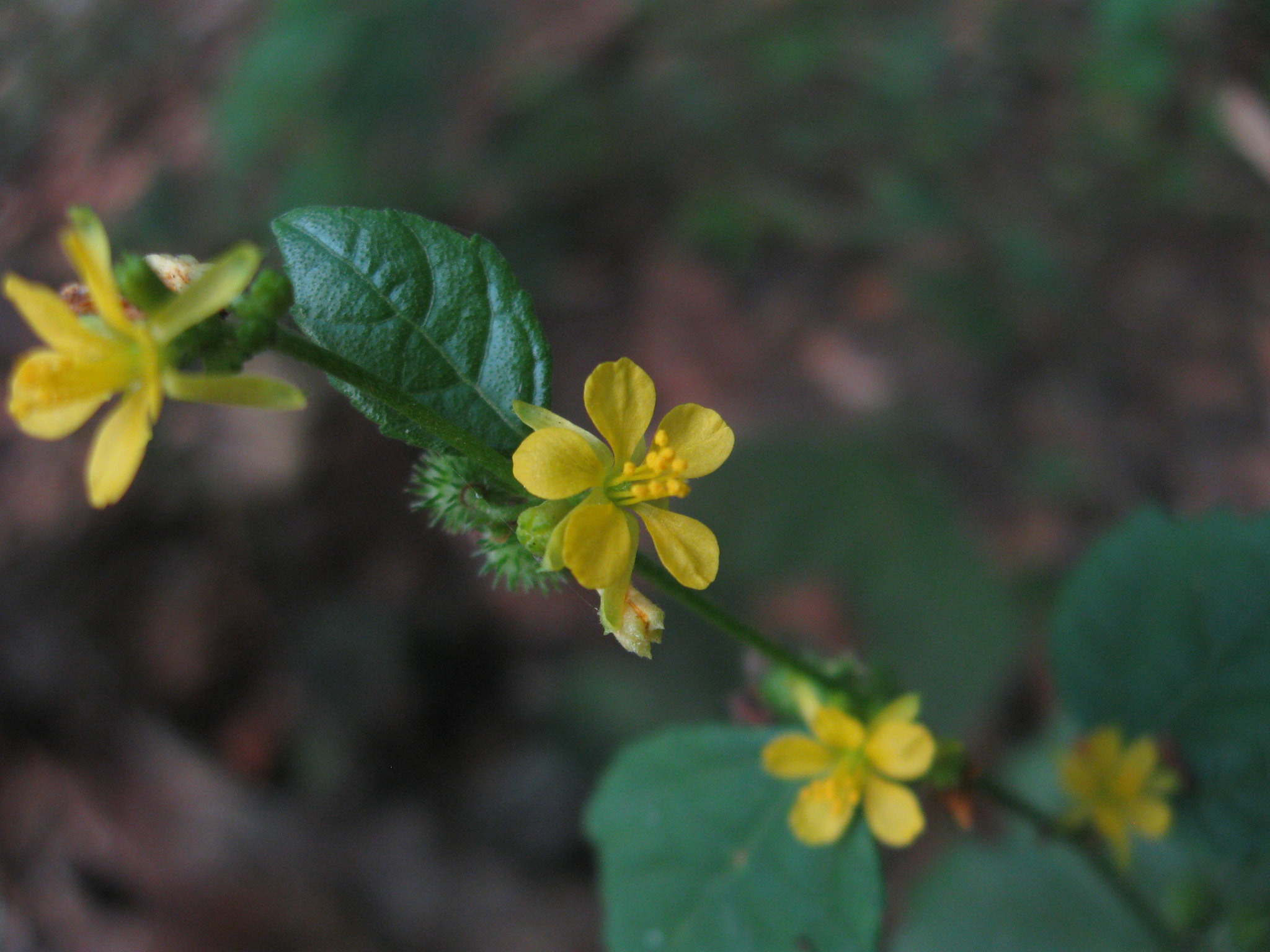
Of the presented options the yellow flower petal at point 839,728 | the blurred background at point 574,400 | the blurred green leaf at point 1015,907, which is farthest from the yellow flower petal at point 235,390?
the blurred background at point 574,400

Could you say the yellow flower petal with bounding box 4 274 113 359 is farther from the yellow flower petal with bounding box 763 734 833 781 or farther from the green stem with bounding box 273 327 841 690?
the yellow flower petal with bounding box 763 734 833 781

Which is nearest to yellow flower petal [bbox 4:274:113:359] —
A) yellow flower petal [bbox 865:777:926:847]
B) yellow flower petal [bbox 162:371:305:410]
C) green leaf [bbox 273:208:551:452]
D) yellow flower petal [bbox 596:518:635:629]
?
yellow flower petal [bbox 162:371:305:410]

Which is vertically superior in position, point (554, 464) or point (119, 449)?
point (119, 449)

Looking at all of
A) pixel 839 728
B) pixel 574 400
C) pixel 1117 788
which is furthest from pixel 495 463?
pixel 574 400

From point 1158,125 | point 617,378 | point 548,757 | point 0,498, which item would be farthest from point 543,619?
point 1158,125

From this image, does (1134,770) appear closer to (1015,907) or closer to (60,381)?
(1015,907)
